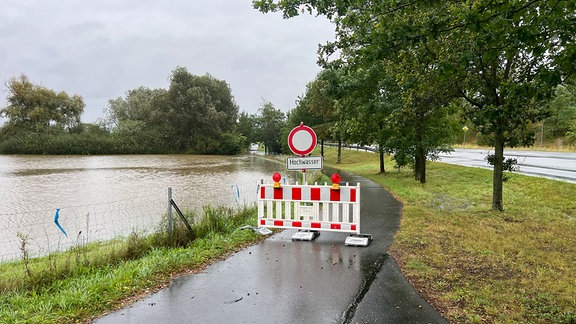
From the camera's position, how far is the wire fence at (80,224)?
880 cm

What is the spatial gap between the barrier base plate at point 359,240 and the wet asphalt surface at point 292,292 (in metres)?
0.13

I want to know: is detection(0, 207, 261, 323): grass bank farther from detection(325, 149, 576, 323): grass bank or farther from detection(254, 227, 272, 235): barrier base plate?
detection(325, 149, 576, 323): grass bank

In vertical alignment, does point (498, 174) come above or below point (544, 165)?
above

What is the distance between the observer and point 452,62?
6.72 m

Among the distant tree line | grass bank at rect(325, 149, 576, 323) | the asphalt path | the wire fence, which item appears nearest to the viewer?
grass bank at rect(325, 149, 576, 323)

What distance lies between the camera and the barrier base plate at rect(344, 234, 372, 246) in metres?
6.99

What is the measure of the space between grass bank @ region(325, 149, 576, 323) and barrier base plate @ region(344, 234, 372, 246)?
541 millimetres

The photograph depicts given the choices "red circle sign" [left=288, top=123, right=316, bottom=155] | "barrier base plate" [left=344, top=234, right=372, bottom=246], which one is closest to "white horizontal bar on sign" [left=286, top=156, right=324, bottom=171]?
"red circle sign" [left=288, top=123, right=316, bottom=155]

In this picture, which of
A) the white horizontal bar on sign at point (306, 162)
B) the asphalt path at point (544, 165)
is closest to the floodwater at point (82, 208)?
the white horizontal bar on sign at point (306, 162)

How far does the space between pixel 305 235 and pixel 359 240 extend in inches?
43.8

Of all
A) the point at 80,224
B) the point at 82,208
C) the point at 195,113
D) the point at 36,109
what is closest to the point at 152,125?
the point at 195,113

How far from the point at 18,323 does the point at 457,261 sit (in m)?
5.76

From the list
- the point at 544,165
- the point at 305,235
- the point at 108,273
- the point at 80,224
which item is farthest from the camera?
the point at 544,165

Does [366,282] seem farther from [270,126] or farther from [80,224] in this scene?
[270,126]
